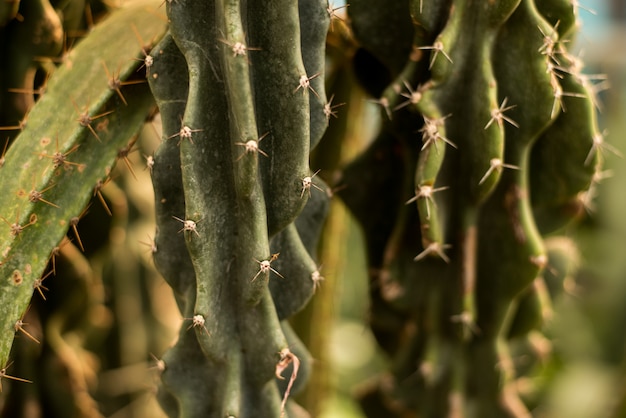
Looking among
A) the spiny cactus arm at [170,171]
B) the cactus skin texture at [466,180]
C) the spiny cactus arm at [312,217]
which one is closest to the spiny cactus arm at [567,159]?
the cactus skin texture at [466,180]

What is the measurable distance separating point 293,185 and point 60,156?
32 centimetres

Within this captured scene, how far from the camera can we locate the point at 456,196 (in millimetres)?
1233

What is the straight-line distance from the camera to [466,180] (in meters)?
1.19

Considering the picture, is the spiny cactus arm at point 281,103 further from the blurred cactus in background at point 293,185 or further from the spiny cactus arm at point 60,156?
the spiny cactus arm at point 60,156

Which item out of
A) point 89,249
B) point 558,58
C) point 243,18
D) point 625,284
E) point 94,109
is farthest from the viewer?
point 625,284

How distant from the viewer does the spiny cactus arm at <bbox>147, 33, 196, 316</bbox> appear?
971mm

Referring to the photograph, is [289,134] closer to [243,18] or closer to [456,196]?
[243,18]

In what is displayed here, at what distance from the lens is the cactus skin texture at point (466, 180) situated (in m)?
1.11

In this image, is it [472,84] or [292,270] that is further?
[472,84]

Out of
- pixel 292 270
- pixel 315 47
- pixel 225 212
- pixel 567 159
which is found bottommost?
pixel 567 159

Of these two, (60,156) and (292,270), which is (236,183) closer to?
(292,270)

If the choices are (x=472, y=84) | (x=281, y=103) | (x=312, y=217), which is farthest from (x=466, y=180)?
(x=281, y=103)

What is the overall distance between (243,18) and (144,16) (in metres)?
0.27

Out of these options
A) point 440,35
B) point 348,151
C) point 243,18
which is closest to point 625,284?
point 348,151
